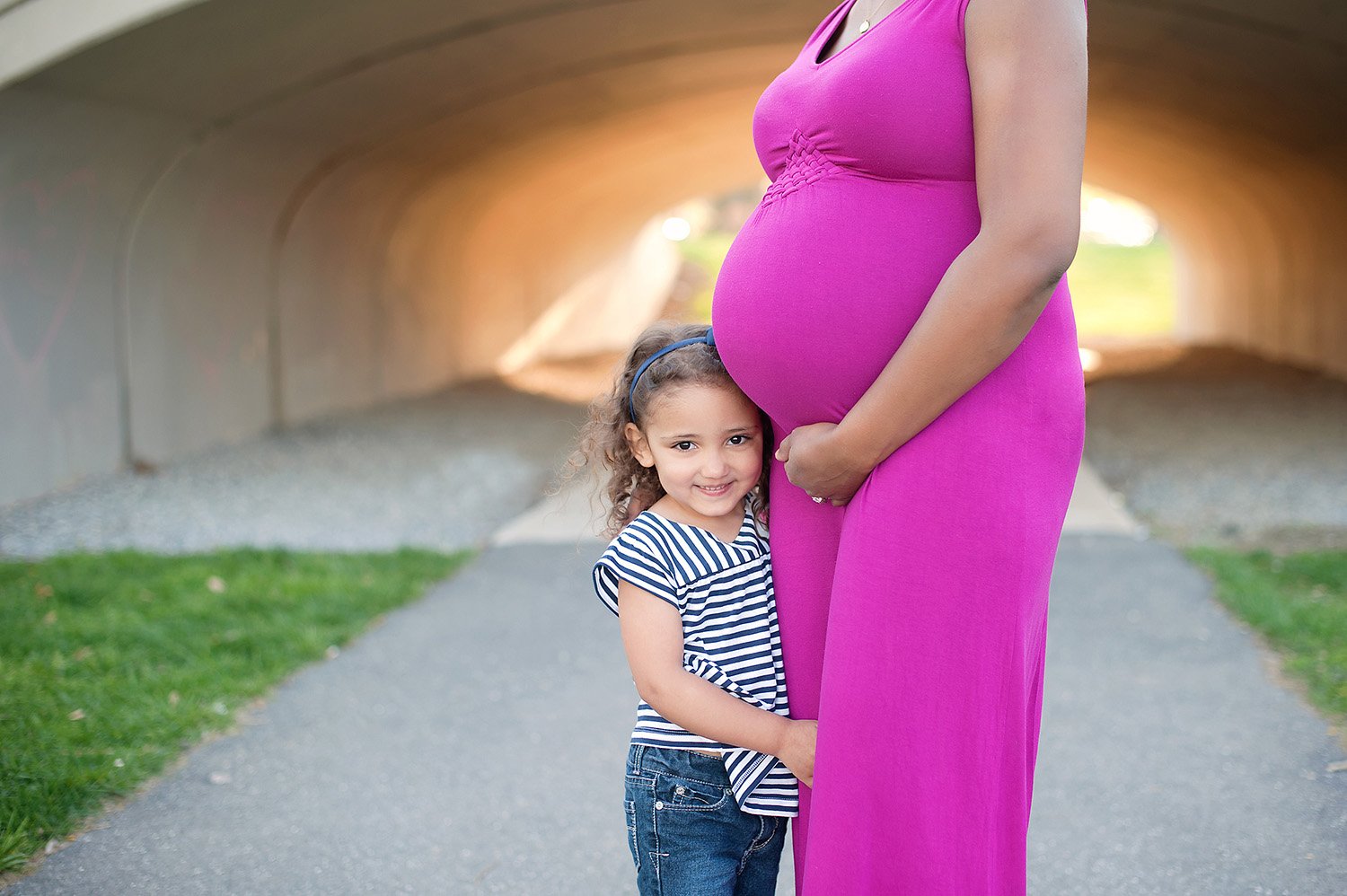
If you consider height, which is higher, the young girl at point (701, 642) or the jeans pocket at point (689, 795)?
the young girl at point (701, 642)

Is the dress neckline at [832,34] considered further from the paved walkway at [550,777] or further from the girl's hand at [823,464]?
the paved walkway at [550,777]

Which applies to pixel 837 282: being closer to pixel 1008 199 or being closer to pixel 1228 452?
pixel 1008 199

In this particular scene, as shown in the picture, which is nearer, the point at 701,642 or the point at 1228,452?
the point at 701,642

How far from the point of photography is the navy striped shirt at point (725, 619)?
1.73 meters

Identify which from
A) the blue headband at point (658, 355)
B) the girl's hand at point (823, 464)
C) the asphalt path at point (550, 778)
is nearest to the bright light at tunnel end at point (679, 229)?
the asphalt path at point (550, 778)

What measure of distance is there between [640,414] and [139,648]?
337 cm

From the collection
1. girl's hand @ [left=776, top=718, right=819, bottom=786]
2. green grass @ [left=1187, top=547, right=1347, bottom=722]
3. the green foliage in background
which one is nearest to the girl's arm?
girl's hand @ [left=776, top=718, right=819, bottom=786]

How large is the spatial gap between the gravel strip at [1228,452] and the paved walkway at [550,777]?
196 cm

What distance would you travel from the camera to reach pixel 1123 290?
3189 centimetres

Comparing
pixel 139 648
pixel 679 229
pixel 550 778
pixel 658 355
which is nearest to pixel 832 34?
pixel 658 355

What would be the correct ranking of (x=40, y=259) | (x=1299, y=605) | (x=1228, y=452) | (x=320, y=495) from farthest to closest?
(x=1228, y=452) → (x=320, y=495) → (x=40, y=259) → (x=1299, y=605)

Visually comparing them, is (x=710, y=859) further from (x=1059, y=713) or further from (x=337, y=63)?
(x=337, y=63)

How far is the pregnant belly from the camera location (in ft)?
4.88

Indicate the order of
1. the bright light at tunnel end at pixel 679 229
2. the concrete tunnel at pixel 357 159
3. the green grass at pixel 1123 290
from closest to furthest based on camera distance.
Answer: the concrete tunnel at pixel 357 159 < the green grass at pixel 1123 290 < the bright light at tunnel end at pixel 679 229
